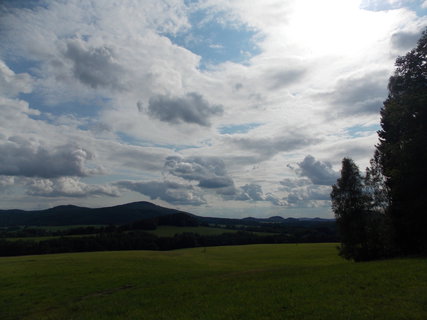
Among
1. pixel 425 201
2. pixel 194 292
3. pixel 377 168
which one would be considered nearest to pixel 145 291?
pixel 194 292

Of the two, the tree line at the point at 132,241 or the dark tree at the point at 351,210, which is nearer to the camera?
the dark tree at the point at 351,210

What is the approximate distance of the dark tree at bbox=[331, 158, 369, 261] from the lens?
3891 centimetres

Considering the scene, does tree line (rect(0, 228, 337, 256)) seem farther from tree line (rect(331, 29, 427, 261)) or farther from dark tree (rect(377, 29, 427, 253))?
dark tree (rect(377, 29, 427, 253))

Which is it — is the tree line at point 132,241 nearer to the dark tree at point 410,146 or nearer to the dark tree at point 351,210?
the dark tree at point 351,210

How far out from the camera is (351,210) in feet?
133

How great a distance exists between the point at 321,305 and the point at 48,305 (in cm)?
1972

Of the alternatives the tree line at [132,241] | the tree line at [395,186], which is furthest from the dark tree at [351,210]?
the tree line at [132,241]

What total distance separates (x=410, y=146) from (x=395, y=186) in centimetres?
555

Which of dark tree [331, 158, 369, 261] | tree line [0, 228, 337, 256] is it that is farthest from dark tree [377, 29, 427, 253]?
tree line [0, 228, 337, 256]

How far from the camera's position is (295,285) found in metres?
20.1

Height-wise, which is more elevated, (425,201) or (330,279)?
(425,201)

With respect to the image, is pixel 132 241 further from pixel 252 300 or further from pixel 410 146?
pixel 252 300

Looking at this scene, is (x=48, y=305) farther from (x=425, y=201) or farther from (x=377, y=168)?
(x=377, y=168)

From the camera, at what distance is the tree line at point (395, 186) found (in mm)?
28984
